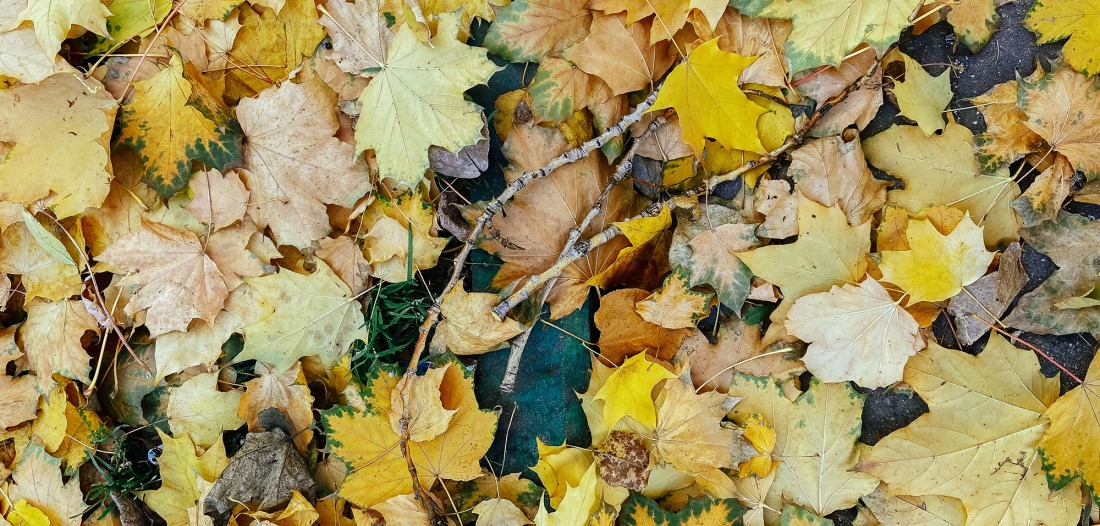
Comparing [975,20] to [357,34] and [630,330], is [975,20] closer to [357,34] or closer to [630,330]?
[630,330]

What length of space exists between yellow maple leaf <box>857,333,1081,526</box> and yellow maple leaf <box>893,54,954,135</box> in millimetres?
499

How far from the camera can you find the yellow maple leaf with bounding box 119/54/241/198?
1503 millimetres

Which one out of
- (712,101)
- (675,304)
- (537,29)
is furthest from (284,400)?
(712,101)

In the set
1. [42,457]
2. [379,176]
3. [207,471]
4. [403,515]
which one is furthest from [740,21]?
[42,457]

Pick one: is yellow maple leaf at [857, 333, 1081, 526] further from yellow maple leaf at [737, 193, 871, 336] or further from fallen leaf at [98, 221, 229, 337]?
fallen leaf at [98, 221, 229, 337]

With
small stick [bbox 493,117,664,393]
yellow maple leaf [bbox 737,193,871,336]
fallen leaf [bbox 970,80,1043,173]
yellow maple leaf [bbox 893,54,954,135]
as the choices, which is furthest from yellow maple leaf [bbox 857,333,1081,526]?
small stick [bbox 493,117,664,393]

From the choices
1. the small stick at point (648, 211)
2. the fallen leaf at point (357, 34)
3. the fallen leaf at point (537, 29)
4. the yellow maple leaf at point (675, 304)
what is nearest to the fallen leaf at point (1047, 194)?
the small stick at point (648, 211)

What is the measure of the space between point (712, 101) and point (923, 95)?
480 millimetres

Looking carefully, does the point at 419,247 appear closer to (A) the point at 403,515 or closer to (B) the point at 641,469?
(A) the point at 403,515

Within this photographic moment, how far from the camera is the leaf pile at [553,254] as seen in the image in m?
1.40

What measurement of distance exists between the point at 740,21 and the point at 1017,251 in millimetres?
797

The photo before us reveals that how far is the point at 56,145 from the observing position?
4.96 feet

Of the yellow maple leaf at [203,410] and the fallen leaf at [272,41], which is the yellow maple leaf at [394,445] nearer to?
the yellow maple leaf at [203,410]

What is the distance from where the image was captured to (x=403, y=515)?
153 cm
